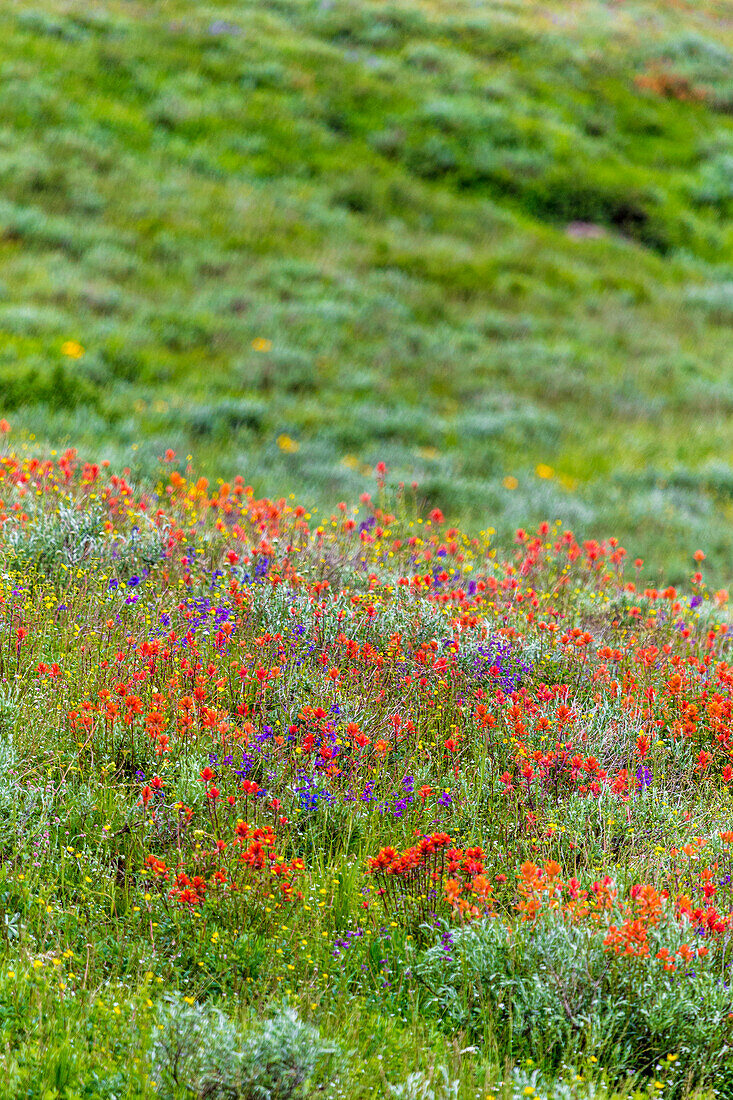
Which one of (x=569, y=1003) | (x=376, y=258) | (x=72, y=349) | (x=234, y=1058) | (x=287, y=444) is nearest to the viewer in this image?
(x=234, y=1058)

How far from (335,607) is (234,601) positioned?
51 centimetres

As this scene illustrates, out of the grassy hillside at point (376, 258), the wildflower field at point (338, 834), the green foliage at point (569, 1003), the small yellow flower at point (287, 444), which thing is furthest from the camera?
the grassy hillside at point (376, 258)

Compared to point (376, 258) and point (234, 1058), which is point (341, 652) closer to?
point (234, 1058)

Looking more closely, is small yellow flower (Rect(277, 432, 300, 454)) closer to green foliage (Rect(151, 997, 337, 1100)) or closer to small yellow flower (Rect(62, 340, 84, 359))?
small yellow flower (Rect(62, 340, 84, 359))

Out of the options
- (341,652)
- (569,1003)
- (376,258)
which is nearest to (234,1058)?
(569,1003)

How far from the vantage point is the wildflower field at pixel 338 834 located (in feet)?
8.21

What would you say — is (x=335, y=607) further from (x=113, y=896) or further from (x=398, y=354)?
(x=398, y=354)

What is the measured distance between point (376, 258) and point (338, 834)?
1143cm

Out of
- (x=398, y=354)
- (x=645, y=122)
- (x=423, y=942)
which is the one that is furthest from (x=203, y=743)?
(x=645, y=122)

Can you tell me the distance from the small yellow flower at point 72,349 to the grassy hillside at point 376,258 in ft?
0.13

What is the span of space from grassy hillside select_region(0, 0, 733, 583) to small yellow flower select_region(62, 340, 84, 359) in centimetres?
4

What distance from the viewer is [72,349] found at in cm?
974

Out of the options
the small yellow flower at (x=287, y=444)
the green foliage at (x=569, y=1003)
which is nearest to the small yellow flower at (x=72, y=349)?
the small yellow flower at (x=287, y=444)

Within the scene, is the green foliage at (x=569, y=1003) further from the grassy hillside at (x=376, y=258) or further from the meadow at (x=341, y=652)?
the grassy hillside at (x=376, y=258)
